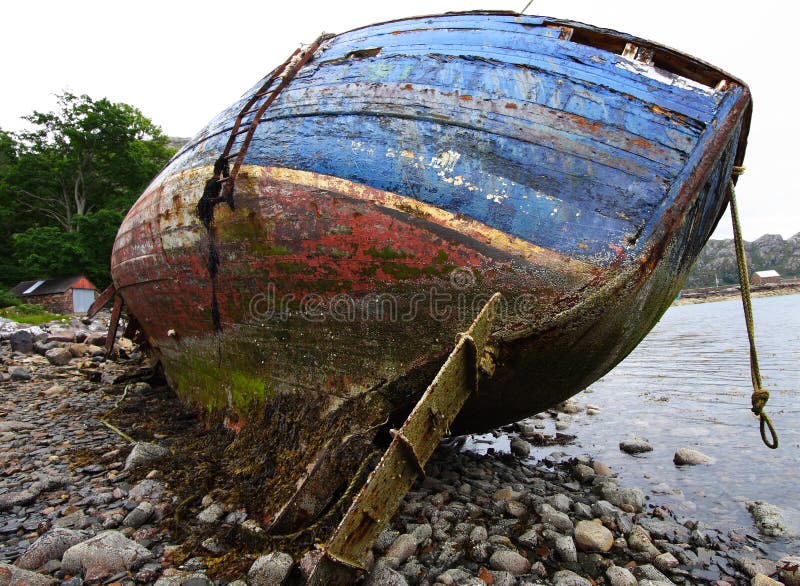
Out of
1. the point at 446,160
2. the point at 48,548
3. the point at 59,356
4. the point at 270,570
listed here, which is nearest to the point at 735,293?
the point at 59,356

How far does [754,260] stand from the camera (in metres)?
104

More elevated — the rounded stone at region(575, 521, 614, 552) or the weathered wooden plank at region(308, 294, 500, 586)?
the weathered wooden plank at region(308, 294, 500, 586)

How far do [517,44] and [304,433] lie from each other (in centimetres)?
253

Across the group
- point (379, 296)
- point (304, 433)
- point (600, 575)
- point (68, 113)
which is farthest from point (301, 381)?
point (68, 113)

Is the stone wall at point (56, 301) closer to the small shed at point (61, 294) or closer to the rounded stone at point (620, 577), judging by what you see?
the small shed at point (61, 294)

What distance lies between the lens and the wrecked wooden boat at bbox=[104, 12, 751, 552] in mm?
2232

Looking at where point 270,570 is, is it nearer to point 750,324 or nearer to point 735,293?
point 750,324

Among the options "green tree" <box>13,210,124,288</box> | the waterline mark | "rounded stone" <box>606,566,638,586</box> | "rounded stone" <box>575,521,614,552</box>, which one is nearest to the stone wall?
"green tree" <box>13,210,124,288</box>

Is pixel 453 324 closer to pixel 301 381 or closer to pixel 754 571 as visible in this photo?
pixel 301 381

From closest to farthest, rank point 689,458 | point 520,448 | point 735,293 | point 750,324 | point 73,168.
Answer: point 750,324
point 689,458
point 520,448
point 73,168
point 735,293

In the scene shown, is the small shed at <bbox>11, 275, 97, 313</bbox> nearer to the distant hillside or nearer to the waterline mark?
the waterline mark

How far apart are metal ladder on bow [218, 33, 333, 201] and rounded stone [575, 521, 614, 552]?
2.90 meters

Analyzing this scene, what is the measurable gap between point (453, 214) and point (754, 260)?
5052 inches

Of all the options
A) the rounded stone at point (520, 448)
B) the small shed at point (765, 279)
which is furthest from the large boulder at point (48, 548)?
the small shed at point (765, 279)
